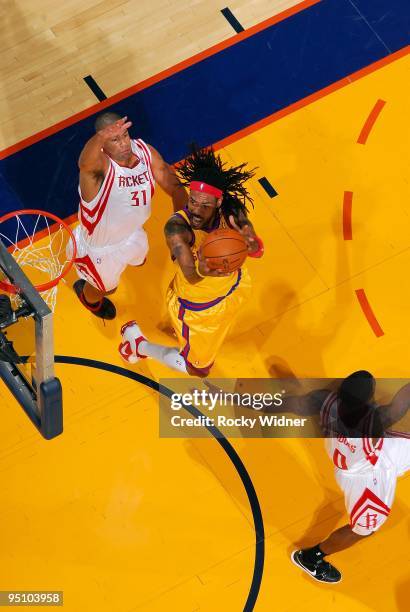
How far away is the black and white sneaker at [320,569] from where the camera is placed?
6.94 meters

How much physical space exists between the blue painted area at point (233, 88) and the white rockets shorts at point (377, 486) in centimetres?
347

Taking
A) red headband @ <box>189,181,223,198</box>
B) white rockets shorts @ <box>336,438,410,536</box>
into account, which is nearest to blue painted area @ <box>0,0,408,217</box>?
red headband @ <box>189,181,223,198</box>

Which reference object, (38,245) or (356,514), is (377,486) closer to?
(356,514)

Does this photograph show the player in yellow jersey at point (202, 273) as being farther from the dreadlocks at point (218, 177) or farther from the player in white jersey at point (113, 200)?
the player in white jersey at point (113, 200)

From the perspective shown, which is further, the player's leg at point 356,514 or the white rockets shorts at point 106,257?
the white rockets shorts at point 106,257

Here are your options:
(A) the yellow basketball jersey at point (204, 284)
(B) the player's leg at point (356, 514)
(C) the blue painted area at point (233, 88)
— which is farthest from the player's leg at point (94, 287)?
(B) the player's leg at point (356, 514)

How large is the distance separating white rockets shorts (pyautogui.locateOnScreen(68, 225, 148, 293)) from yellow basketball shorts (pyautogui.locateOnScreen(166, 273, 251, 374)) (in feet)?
1.74

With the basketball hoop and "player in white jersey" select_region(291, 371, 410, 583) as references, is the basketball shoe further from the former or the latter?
"player in white jersey" select_region(291, 371, 410, 583)

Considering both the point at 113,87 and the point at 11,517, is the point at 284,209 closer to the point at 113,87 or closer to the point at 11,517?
the point at 113,87

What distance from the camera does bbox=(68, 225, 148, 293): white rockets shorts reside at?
737cm

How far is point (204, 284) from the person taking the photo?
6.74m

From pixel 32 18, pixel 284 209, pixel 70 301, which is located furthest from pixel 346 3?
pixel 70 301

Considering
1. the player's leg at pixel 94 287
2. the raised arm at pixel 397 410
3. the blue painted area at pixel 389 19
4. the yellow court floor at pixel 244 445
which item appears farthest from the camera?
the blue painted area at pixel 389 19

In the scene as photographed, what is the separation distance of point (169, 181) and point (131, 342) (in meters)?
1.33
